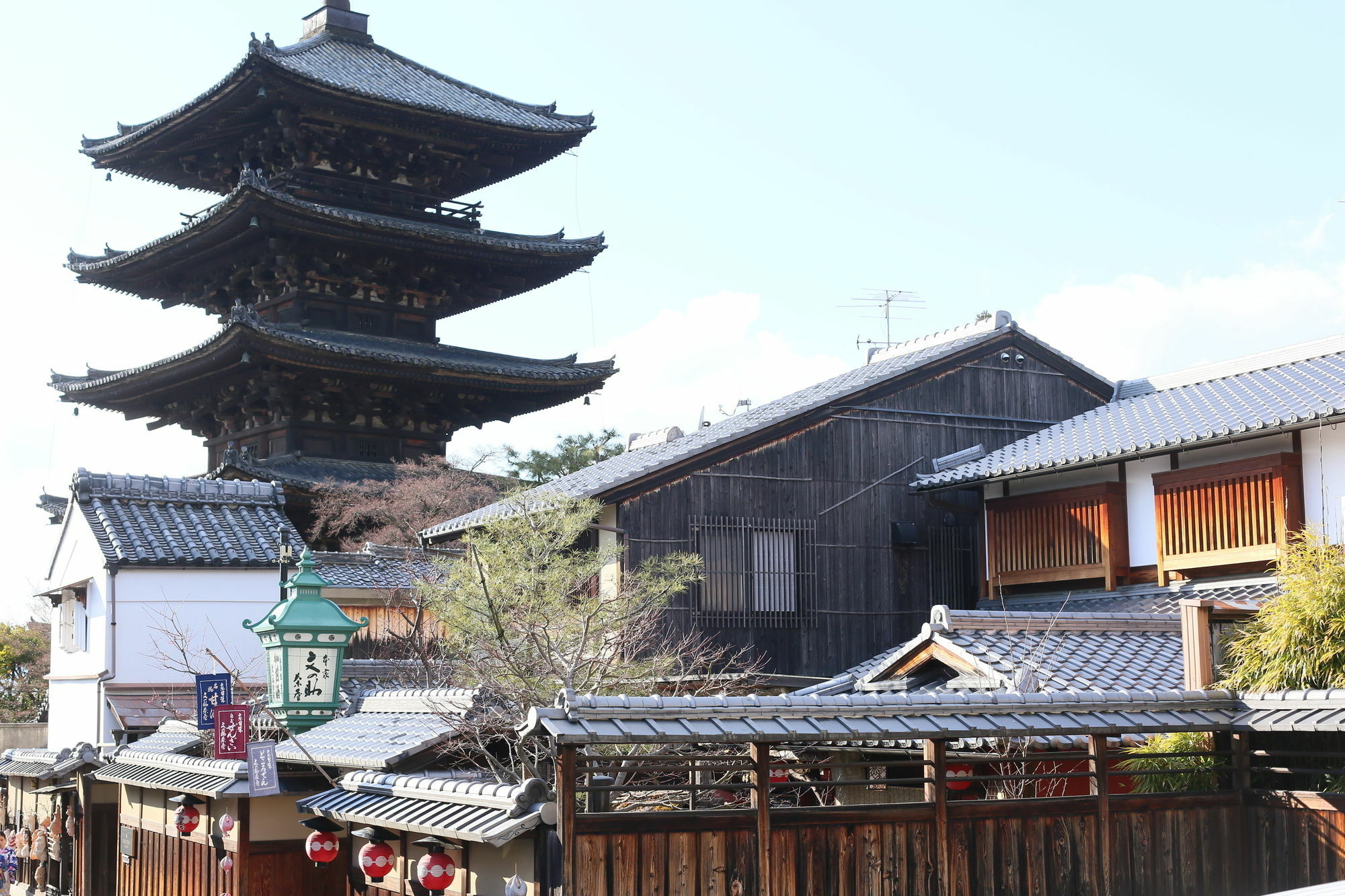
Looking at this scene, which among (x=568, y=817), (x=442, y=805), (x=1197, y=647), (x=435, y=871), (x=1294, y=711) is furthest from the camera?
(x=1197, y=647)

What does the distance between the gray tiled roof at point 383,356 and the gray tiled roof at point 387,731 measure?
15668mm

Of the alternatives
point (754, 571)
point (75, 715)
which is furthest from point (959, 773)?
point (75, 715)

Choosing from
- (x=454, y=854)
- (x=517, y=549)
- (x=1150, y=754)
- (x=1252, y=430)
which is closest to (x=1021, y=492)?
(x=1252, y=430)

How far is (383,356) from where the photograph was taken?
29.1 meters

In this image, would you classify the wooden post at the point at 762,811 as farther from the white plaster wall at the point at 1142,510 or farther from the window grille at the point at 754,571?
the white plaster wall at the point at 1142,510

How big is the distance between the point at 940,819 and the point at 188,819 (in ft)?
26.3

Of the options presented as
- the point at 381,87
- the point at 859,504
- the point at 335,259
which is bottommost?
the point at 859,504

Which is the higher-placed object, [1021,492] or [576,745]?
[1021,492]

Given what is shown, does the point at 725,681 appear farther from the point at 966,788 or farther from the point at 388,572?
the point at 388,572

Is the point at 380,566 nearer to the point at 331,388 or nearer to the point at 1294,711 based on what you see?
the point at 331,388

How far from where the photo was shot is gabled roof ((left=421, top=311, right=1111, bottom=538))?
20.5 m

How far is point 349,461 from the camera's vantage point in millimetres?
29969

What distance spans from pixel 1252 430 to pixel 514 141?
20214 mm

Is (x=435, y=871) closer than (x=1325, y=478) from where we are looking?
Yes
